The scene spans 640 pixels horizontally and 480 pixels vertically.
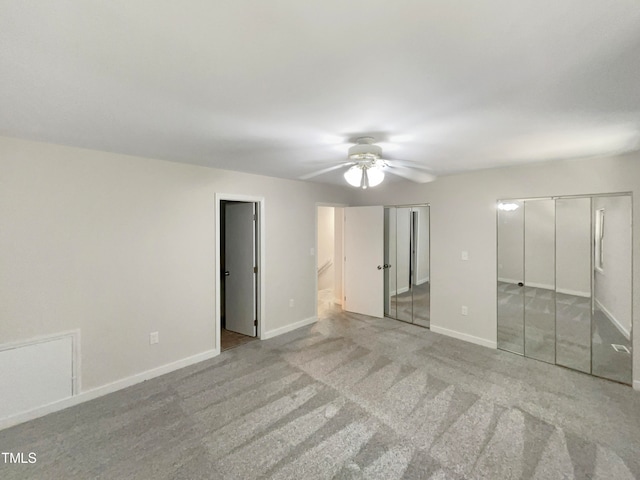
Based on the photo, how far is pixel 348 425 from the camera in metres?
2.24

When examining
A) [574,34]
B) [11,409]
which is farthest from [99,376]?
[574,34]

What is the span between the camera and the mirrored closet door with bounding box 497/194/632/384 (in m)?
2.88

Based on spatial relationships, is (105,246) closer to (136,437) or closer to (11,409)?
(11,409)

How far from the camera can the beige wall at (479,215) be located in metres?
2.86

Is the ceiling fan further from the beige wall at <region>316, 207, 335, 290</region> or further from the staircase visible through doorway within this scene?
the beige wall at <region>316, 207, 335, 290</region>

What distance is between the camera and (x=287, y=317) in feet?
14.2

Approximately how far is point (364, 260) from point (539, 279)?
2452 mm

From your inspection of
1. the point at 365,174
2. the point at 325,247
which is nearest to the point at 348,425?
the point at 365,174

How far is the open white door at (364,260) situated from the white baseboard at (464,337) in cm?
94

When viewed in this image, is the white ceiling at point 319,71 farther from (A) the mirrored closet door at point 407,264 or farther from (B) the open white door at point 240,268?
(A) the mirrored closet door at point 407,264

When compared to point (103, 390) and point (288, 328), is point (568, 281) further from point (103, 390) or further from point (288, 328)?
point (103, 390)

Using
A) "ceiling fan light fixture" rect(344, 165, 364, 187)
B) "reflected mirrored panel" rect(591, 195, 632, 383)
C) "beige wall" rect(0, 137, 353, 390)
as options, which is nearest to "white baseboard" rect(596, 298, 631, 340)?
"reflected mirrored panel" rect(591, 195, 632, 383)

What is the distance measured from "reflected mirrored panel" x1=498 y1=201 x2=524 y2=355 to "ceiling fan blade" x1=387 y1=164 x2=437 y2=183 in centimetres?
98

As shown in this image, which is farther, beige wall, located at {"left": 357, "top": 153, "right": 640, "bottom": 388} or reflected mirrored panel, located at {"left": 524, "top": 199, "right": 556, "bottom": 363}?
reflected mirrored panel, located at {"left": 524, "top": 199, "right": 556, "bottom": 363}
